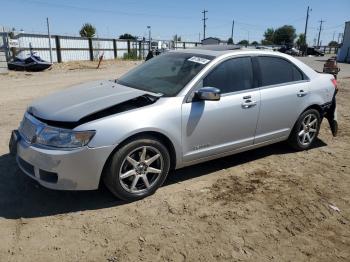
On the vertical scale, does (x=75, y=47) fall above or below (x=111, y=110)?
below

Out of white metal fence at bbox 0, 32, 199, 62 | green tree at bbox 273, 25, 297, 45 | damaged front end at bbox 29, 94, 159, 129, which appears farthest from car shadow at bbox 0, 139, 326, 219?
green tree at bbox 273, 25, 297, 45

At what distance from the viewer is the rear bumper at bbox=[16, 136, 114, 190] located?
3.36 metres

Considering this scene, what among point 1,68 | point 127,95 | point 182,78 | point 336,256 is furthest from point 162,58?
point 1,68

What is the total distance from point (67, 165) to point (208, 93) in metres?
1.72

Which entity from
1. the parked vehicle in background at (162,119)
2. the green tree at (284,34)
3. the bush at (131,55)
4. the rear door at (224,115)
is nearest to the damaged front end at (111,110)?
the parked vehicle in background at (162,119)

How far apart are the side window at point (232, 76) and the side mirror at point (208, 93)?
0.73 ft

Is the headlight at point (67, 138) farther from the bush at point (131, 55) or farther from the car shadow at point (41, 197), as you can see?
the bush at point (131, 55)

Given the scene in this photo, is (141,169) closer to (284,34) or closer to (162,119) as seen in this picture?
(162,119)

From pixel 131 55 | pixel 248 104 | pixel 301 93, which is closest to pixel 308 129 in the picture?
pixel 301 93

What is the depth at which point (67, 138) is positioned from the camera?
3.39 metres

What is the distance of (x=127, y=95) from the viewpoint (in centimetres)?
396

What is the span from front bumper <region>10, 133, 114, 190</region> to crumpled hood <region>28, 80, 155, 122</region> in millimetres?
353

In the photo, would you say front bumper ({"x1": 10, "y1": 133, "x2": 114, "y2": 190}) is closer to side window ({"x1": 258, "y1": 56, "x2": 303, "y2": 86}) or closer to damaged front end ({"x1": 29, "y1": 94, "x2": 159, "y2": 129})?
damaged front end ({"x1": 29, "y1": 94, "x2": 159, "y2": 129})

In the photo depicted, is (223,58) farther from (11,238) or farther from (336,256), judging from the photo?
(11,238)
